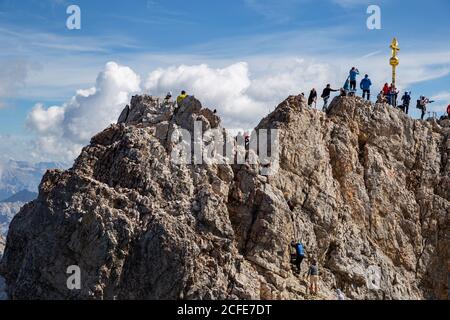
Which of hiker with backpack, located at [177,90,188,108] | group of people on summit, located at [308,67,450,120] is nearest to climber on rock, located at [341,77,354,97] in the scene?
group of people on summit, located at [308,67,450,120]

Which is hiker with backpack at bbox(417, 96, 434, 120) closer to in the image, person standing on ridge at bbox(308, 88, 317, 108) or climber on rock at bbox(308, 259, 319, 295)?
person standing on ridge at bbox(308, 88, 317, 108)

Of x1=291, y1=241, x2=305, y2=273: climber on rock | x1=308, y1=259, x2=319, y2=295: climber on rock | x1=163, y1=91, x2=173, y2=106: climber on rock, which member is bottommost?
x1=308, y1=259, x2=319, y2=295: climber on rock

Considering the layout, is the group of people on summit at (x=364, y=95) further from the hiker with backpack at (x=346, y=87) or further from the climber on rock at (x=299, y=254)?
the climber on rock at (x=299, y=254)

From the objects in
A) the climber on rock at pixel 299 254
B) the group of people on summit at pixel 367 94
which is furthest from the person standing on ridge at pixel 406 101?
the climber on rock at pixel 299 254

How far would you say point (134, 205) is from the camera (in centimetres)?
4225

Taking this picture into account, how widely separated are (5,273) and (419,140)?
35.9m

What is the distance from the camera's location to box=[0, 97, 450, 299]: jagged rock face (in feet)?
134

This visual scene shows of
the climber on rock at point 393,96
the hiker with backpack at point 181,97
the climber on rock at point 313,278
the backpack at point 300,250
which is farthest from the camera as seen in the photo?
the climber on rock at point 393,96

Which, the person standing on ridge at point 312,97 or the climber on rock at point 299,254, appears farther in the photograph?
the person standing on ridge at point 312,97

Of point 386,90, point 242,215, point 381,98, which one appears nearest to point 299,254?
point 242,215

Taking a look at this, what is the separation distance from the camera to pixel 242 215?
45.2 m

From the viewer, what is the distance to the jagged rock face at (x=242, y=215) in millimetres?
40875

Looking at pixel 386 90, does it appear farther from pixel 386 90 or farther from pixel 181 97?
pixel 181 97

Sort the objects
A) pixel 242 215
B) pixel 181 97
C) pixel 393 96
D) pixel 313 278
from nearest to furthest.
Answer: pixel 313 278 < pixel 242 215 < pixel 181 97 < pixel 393 96
